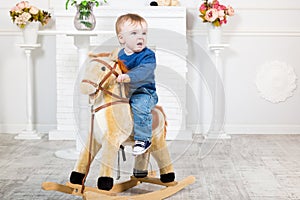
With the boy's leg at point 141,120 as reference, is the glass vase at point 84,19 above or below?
above

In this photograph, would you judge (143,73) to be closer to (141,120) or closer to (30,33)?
(141,120)

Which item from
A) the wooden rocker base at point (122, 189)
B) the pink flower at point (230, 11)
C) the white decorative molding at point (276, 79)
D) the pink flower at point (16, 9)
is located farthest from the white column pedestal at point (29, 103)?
the white decorative molding at point (276, 79)

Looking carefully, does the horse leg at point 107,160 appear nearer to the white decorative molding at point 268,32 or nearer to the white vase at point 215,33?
the white vase at point 215,33

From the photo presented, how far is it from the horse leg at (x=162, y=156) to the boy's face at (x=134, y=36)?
42 cm

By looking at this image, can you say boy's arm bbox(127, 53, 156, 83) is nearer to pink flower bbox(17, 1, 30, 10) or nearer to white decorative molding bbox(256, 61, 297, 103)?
pink flower bbox(17, 1, 30, 10)

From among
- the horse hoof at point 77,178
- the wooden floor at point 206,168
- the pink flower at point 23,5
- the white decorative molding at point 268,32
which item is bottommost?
the wooden floor at point 206,168

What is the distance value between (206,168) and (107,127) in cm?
113

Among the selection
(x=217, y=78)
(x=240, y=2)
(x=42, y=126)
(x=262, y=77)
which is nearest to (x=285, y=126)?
(x=262, y=77)

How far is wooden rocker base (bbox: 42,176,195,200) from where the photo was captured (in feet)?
8.22

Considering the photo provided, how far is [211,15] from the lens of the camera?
425cm

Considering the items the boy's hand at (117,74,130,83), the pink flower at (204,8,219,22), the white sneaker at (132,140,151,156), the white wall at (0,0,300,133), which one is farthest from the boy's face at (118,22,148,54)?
the white wall at (0,0,300,133)

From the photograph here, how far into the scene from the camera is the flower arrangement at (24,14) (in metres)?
4.21

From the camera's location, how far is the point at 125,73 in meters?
2.46

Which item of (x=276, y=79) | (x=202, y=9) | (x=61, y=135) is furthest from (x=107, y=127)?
(x=276, y=79)
